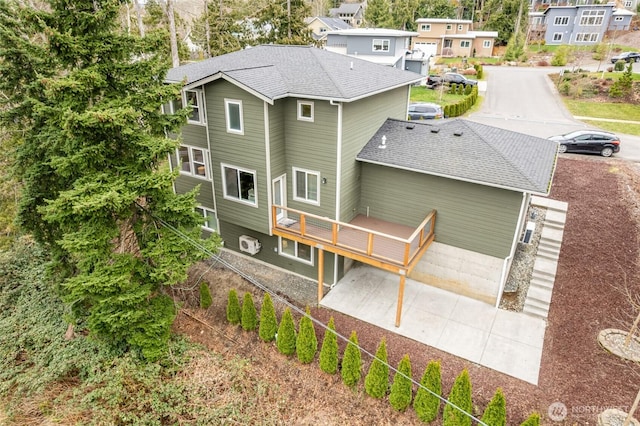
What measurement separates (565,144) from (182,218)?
23.0m

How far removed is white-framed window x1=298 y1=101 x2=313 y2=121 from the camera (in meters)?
13.1

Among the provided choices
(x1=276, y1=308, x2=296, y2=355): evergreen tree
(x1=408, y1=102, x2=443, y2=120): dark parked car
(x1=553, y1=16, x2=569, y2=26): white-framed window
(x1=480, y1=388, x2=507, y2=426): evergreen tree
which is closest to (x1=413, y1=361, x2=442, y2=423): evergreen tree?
(x1=480, y1=388, x2=507, y2=426): evergreen tree

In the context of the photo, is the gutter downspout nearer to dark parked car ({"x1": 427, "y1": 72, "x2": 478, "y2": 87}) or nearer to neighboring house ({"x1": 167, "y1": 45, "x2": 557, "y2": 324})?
neighboring house ({"x1": 167, "y1": 45, "x2": 557, "y2": 324})

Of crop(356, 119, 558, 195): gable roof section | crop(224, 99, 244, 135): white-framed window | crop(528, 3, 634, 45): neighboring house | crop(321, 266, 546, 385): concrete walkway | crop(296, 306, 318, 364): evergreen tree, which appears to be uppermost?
crop(528, 3, 634, 45): neighboring house

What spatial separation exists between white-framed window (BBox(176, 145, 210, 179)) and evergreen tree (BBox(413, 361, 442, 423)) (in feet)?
35.2

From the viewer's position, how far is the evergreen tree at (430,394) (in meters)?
9.61

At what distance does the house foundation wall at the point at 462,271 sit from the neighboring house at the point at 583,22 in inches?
2386

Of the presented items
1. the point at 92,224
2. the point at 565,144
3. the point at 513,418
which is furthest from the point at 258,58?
the point at 565,144

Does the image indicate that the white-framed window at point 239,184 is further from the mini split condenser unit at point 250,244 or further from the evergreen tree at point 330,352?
the evergreen tree at point 330,352

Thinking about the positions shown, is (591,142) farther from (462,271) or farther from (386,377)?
(386,377)

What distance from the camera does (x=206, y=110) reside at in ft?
46.2

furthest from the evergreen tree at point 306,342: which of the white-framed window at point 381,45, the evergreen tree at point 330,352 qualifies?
the white-framed window at point 381,45

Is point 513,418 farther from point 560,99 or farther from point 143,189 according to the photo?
point 560,99

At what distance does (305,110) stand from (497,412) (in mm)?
10252
